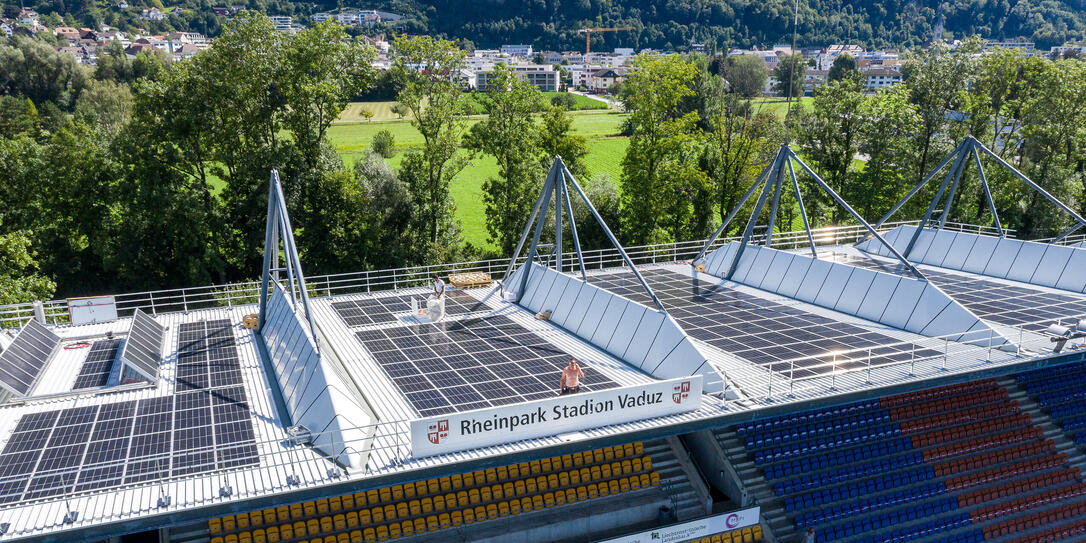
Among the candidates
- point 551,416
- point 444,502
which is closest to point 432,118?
point 444,502

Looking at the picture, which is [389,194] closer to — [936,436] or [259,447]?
[259,447]

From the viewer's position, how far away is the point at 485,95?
48.9 meters

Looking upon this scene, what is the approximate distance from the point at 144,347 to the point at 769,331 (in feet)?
79.9

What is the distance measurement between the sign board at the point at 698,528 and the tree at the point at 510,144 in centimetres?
2966

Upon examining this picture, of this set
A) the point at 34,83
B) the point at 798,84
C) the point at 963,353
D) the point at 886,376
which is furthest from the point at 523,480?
the point at 798,84

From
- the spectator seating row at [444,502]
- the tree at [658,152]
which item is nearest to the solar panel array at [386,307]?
the spectator seating row at [444,502]

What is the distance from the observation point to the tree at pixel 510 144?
46.7m

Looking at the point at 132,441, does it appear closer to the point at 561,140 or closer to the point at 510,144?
the point at 510,144

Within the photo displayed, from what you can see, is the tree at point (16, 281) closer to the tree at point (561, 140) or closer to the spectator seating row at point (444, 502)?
the spectator seating row at point (444, 502)

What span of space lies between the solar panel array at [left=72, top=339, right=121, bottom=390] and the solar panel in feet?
3.93

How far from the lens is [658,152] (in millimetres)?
47969

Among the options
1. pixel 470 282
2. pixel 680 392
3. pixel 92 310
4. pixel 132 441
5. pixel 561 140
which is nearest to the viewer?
pixel 132 441

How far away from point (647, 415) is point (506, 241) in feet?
102

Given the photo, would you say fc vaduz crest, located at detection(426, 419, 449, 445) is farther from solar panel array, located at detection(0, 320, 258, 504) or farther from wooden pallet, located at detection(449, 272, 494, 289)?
wooden pallet, located at detection(449, 272, 494, 289)
